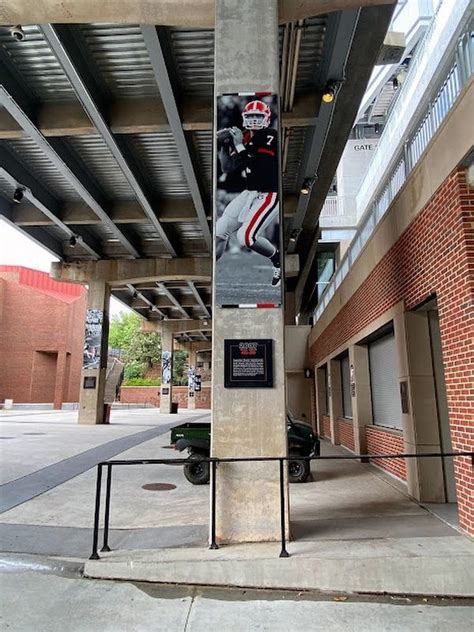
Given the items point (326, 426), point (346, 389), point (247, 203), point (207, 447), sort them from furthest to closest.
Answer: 1. point (326, 426)
2. point (346, 389)
3. point (207, 447)
4. point (247, 203)

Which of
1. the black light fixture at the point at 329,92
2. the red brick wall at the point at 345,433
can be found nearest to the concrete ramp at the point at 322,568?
the red brick wall at the point at 345,433

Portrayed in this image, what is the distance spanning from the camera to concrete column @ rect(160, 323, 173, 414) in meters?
39.3

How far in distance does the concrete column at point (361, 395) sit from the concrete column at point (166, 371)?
96.2ft

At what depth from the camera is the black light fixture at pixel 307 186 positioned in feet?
48.2

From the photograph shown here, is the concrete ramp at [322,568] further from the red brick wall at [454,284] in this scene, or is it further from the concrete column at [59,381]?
the concrete column at [59,381]

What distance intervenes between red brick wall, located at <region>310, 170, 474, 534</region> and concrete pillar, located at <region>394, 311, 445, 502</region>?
1.49 feet

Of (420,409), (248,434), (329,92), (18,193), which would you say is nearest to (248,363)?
(248,434)

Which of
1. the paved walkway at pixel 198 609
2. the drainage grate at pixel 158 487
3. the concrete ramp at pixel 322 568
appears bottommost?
the paved walkway at pixel 198 609

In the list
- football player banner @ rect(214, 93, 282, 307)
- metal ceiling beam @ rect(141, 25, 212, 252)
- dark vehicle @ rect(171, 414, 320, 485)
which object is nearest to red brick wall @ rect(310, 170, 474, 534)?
football player banner @ rect(214, 93, 282, 307)

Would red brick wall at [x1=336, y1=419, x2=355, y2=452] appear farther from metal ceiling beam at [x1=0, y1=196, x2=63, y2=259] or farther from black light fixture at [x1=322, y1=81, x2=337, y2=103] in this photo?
metal ceiling beam at [x1=0, y1=196, x2=63, y2=259]

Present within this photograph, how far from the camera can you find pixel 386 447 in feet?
30.0

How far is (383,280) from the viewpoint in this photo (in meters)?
8.59

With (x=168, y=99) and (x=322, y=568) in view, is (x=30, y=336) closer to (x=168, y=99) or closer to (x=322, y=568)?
(x=168, y=99)

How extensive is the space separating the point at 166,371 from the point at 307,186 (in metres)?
28.6
